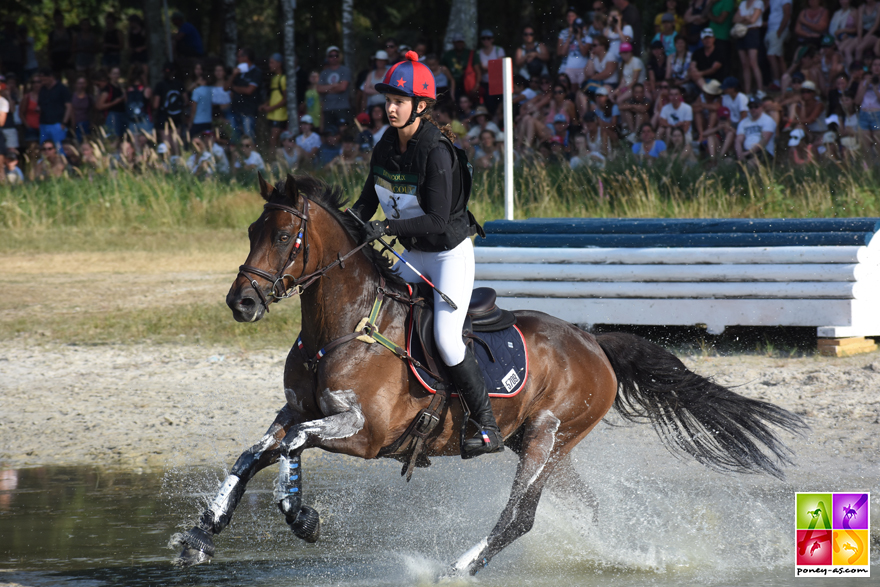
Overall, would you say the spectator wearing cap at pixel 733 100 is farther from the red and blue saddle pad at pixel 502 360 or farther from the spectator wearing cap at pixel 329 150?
the red and blue saddle pad at pixel 502 360

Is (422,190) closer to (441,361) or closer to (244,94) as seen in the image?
Answer: (441,361)

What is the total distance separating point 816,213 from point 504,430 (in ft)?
27.3

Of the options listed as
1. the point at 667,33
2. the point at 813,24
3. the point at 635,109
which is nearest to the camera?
the point at 813,24

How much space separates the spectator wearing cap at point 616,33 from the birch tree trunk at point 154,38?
417 inches

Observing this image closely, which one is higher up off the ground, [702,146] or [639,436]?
[702,146]

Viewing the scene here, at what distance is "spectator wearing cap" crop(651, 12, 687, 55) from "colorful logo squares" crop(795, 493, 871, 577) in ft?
37.9

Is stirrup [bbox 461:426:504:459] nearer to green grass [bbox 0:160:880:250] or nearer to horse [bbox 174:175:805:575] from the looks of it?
horse [bbox 174:175:805:575]

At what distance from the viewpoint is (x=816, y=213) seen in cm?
1230

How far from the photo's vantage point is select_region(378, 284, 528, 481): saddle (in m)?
4.84

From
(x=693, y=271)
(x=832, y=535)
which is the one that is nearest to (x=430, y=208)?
(x=832, y=535)

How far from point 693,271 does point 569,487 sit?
13.5 ft

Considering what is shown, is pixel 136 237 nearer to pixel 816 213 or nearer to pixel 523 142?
pixel 523 142

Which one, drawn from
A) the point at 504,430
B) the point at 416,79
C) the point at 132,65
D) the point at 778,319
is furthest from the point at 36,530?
the point at 132,65

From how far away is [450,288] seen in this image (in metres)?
4.89
